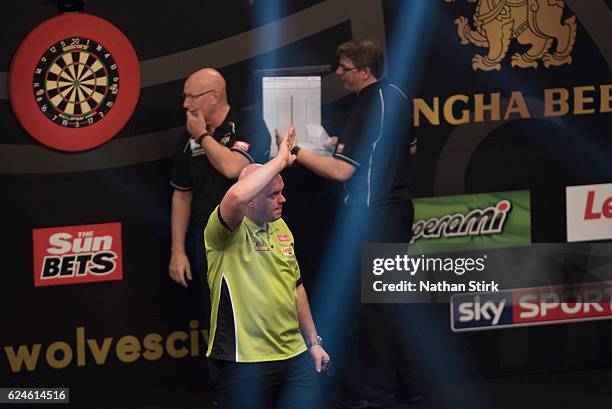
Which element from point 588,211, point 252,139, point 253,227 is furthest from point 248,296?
point 588,211

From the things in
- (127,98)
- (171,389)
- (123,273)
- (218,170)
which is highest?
(127,98)

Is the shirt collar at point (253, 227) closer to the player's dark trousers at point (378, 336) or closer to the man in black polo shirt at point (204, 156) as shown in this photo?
the man in black polo shirt at point (204, 156)

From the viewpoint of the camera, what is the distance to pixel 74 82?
6.45 meters

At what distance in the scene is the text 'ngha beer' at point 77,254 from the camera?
650 cm

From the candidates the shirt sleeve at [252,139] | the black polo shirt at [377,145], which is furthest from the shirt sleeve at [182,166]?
the black polo shirt at [377,145]

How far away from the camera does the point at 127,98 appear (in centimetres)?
655

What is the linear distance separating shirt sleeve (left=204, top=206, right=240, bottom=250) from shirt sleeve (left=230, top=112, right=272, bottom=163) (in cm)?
158

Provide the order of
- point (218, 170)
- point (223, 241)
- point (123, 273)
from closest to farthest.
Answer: point (223, 241), point (218, 170), point (123, 273)

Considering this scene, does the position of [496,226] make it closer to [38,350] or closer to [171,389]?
[171,389]

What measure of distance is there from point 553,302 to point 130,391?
8.34 ft

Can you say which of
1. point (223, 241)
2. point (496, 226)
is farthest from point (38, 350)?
point (496, 226)

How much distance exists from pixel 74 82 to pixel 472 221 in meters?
2.41

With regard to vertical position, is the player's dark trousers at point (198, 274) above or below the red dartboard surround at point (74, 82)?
below

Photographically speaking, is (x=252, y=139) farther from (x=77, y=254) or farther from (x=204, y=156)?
(x=77, y=254)
